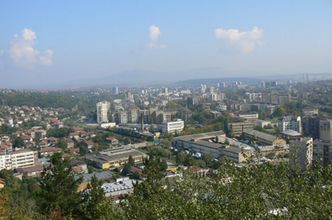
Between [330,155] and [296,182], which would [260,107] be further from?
[296,182]

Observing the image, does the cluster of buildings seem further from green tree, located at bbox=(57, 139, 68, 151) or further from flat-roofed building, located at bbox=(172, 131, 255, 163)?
green tree, located at bbox=(57, 139, 68, 151)

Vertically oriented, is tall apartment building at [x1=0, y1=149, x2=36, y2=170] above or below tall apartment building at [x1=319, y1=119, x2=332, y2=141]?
below

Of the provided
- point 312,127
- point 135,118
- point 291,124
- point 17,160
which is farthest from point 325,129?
point 135,118

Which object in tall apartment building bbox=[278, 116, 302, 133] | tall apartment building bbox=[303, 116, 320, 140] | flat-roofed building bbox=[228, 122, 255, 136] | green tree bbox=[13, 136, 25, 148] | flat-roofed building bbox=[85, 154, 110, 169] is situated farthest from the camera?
flat-roofed building bbox=[228, 122, 255, 136]

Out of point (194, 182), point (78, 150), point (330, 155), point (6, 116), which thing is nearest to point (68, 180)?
point (194, 182)

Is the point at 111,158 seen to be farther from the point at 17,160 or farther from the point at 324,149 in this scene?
the point at 324,149

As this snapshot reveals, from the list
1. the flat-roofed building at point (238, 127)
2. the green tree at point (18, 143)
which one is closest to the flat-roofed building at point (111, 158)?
the green tree at point (18, 143)

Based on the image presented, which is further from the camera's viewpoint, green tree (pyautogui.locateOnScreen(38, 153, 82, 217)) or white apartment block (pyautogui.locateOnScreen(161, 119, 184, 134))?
white apartment block (pyautogui.locateOnScreen(161, 119, 184, 134))

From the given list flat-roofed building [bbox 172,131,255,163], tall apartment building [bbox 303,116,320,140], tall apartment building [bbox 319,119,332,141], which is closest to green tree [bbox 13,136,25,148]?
flat-roofed building [bbox 172,131,255,163]
